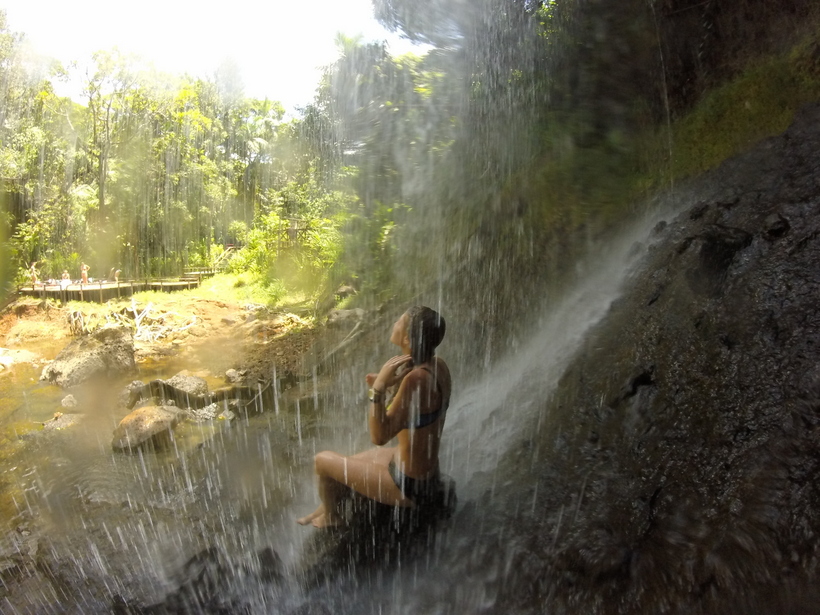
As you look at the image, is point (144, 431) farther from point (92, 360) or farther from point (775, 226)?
point (775, 226)

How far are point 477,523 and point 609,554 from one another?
0.73 metres

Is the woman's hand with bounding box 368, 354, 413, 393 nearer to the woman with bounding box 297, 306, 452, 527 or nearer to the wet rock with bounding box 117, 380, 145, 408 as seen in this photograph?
the woman with bounding box 297, 306, 452, 527

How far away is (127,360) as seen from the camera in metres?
8.34

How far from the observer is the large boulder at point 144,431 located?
533cm

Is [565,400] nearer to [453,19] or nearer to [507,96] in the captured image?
[507,96]

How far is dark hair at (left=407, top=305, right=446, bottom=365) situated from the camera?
2355 millimetres

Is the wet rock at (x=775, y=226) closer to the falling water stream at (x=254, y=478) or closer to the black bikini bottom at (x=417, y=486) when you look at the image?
the falling water stream at (x=254, y=478)

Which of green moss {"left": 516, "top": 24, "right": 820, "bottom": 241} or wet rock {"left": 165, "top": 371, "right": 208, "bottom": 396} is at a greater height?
green moss {"left": 516, "top": 24, "right": 820, "bottom": 241}

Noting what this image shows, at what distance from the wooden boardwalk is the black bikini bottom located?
335 inches

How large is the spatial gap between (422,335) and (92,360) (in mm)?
7317

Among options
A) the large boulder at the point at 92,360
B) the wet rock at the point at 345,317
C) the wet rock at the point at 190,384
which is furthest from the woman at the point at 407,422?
the large boulder at the point at 92,360

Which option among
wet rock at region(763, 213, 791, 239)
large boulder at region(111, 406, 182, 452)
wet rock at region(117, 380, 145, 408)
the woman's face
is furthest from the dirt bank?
wet rock at region(763, 213, 791, 239)

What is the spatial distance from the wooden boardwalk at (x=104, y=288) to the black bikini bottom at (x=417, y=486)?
27.9 ft

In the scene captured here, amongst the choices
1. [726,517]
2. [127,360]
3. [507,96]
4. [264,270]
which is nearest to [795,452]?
[726,517]
